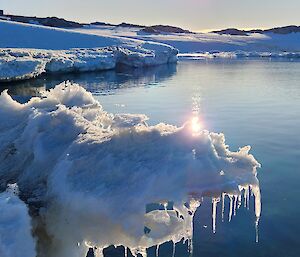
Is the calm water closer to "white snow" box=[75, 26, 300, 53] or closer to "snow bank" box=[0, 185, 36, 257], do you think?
"snow bank" box=[0, 185, 36, 257]

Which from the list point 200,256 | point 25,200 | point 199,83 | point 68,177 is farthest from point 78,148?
point 199,83

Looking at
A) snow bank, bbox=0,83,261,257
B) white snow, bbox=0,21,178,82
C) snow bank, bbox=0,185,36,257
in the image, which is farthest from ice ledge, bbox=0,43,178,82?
snow bank, bbox=0,185,36,257

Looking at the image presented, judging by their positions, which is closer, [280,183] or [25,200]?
[25,200]

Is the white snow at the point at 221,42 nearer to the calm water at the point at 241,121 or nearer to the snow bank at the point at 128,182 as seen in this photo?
the calm water at the point at 241,121

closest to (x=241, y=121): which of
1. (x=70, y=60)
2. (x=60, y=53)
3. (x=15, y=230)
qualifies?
(x=15, y=230)

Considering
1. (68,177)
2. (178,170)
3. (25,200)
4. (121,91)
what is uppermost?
(178,170)

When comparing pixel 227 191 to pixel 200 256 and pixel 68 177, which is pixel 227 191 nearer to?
pixel 68 177
